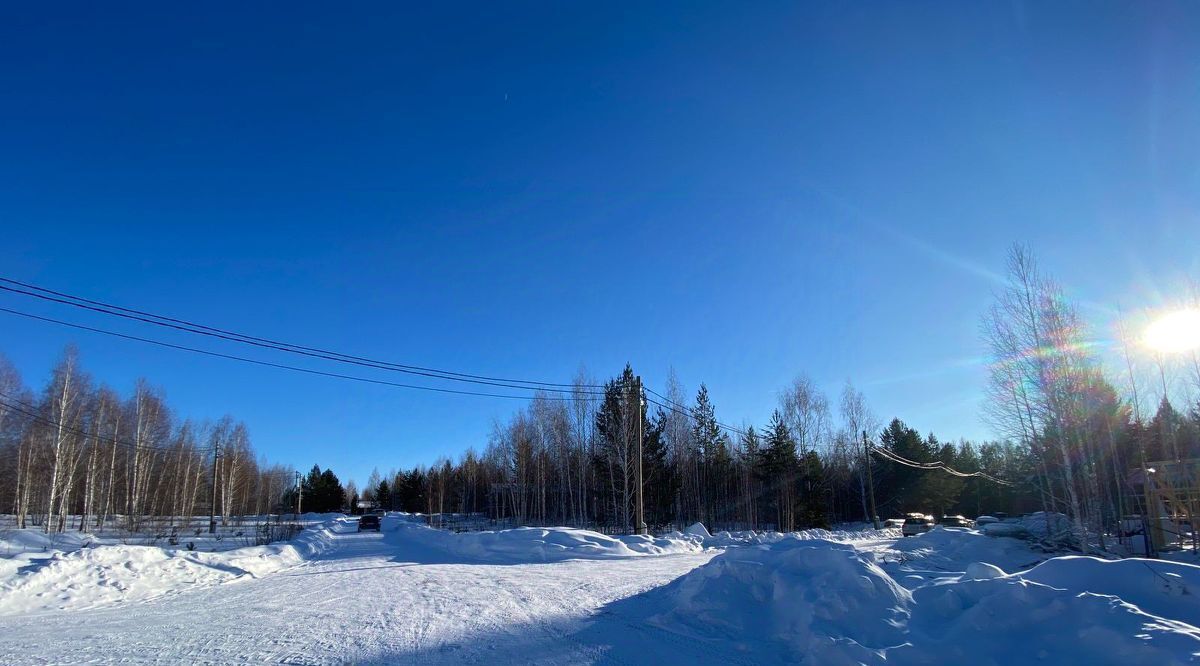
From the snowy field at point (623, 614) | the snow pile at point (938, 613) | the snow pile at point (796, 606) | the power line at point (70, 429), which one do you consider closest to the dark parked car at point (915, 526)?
the snowy field at point (623, 614)

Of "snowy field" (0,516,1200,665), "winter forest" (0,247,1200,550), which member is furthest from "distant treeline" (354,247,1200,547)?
"snowy field" (0,516,1200,665)

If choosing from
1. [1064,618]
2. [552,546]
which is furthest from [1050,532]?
[1064,618]

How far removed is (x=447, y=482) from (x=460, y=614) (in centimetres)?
7186

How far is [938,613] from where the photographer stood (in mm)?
7051

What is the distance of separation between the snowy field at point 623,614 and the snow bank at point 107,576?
5 centimetres

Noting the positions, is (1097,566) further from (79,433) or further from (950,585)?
(79,433)

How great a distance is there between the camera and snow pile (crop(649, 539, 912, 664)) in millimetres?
6770

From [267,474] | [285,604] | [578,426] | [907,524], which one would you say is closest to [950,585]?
[285,604]

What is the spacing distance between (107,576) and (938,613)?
1483 centimetres

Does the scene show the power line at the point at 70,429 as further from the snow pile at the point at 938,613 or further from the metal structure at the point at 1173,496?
the metal structure at the point at 1173,496

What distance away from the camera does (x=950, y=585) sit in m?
7.61

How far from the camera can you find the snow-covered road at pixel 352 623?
6871mm

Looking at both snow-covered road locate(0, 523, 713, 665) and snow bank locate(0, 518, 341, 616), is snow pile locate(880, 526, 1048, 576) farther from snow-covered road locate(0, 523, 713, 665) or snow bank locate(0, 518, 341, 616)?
snow bank locate(0, 518, 341, 616)

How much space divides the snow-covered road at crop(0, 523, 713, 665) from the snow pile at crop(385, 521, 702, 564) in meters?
6.40
